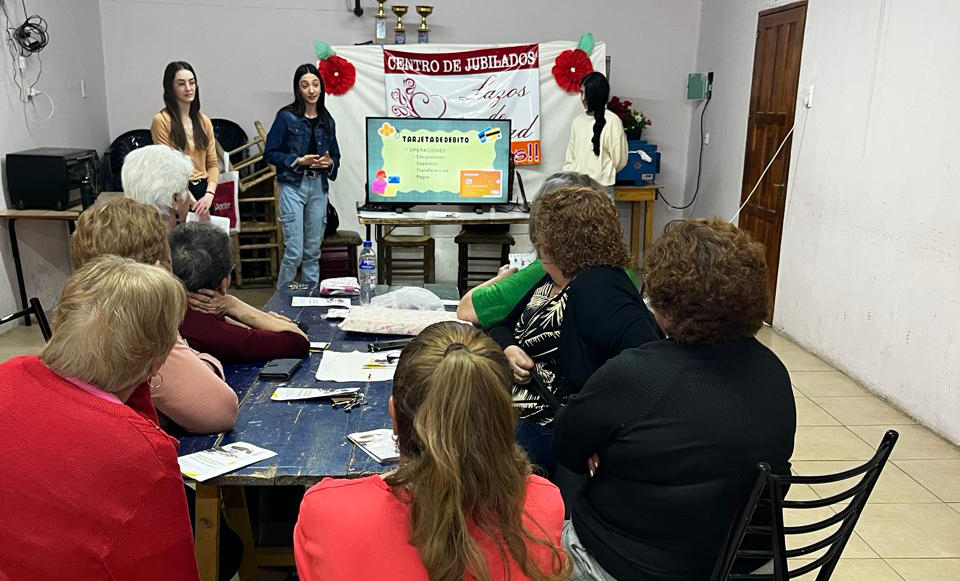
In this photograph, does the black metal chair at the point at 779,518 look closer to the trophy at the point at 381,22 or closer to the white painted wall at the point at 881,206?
the white painted wall at the point at 881,206

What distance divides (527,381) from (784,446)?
2.71ft

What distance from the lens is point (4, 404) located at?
1.29 metres

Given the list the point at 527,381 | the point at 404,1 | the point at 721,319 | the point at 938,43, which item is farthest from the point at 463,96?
the point at 721,319

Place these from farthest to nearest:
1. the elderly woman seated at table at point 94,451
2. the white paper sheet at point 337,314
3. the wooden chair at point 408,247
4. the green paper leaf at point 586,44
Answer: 1. the green paper leaf at point 586,44
2. the wooden chair at point 408,247
3. the white paper sheet at point 337,314
4. the elderly woman seated at table at point 94,451

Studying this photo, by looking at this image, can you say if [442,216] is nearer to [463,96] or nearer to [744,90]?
[463,96]

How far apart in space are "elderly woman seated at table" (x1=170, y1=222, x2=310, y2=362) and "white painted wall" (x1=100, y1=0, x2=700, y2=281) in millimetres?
4438

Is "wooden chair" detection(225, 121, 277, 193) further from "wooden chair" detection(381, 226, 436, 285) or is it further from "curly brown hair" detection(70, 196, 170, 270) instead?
"curly brown hair" detection(70, 196, 170, 270)

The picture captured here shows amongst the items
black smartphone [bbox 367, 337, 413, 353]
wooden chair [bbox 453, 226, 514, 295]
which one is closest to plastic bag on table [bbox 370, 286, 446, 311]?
black smartphone [bbox 367, 337, 413, 353]

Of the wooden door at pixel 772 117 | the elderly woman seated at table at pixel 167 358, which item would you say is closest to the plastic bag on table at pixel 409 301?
the elderly woman seated at table at pixel 167 358

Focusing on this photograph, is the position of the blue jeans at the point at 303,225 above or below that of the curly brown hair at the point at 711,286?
below

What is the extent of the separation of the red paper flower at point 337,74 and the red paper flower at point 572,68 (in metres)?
1.70

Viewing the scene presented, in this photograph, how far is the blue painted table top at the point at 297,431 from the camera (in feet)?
5.66

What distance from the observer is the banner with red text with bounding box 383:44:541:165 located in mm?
6547

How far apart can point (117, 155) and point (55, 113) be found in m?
0.90
